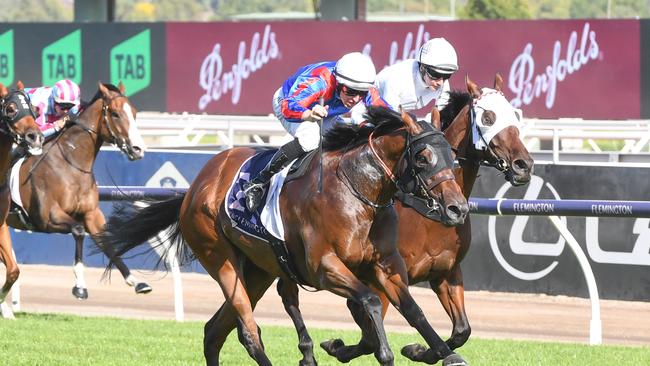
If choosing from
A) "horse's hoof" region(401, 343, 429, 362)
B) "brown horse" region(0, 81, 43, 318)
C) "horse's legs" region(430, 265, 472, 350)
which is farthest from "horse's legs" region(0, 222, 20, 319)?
"horse's hoof" region(401, 343, 429, 362)

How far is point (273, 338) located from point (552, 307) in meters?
2.88

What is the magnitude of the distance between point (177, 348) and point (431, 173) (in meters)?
2.92

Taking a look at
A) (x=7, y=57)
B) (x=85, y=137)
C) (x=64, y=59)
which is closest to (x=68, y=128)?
(x=85, y=137)

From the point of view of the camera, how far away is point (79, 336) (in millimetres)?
8438

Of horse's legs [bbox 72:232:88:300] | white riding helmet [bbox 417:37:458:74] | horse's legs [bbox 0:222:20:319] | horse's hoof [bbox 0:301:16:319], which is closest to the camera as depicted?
white riding helmet [bbox 417:37:458:74]

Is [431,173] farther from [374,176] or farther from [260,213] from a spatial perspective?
[260,213]

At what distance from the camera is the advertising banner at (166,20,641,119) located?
16828mm

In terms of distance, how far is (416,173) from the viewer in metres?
5.61

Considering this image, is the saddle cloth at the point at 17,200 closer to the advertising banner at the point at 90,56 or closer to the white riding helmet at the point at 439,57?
the white riding helmet at the point at 439,57

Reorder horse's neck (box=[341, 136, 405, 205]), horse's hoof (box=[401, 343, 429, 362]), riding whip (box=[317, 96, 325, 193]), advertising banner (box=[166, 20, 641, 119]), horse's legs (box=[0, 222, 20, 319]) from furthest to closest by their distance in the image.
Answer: advertising banner (box=[166, 20, 641, 119]), horse's legs (box=[0, 222, 20, 319]), horse's hoof (box=[401, 343, 429, 362]), riding whip (box=[317, 96, 325, 193]), horse's neck (box=[341, 136, 405, 205])

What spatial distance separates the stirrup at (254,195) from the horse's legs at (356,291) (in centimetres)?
71

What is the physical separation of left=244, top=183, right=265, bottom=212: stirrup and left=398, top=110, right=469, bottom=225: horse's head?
0.92 meters

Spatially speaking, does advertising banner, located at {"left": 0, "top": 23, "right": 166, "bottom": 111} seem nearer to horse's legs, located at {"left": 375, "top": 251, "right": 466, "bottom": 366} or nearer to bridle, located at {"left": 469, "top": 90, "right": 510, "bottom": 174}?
bridle, located at {"left": 469, "top": 90, "right": 510, "bottom": 174}

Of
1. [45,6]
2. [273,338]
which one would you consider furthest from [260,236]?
[45,6]
